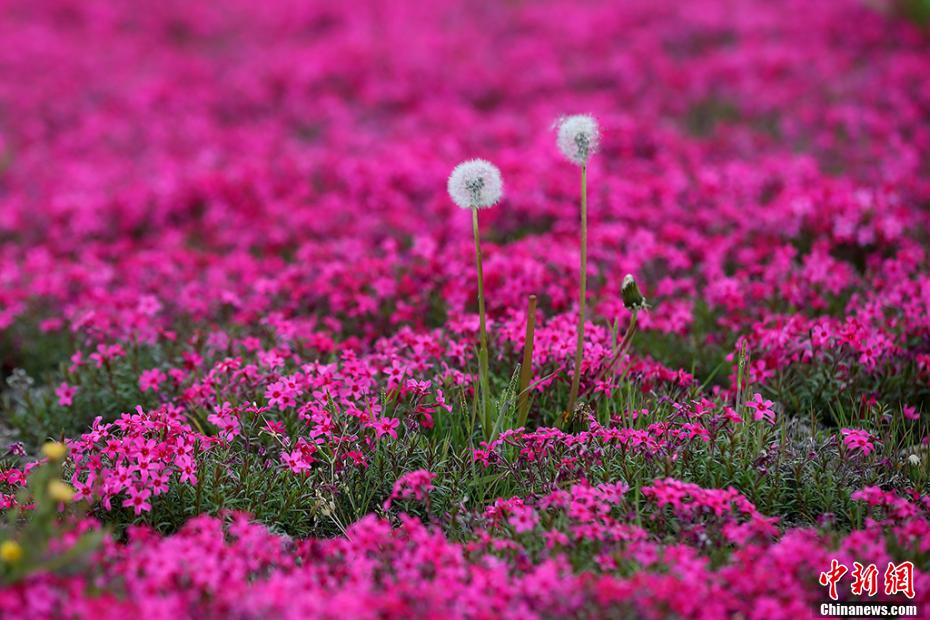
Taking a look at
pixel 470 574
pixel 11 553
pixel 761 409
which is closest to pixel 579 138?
pixel 761 409

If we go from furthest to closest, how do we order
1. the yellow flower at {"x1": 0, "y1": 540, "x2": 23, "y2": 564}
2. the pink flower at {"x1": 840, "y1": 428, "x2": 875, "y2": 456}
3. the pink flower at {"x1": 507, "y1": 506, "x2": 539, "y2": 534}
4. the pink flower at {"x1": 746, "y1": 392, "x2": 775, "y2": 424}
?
the pink flower at {"x1": 746, "y1": 392, "x2": 775, "y2": 424} < the pink flower at {"x1": 840, "y1": 428, "x2": 875, "y2": 456} < the pink flower at {"x1": 507, "y1": 506, "x2": 539, "y2": 534} < the yellow flower at {"x1": 0, "y1": 540, "x2": 23, "y2": 564}

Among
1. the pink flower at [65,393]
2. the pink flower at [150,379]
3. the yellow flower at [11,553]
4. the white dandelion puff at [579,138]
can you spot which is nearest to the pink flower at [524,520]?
the white dandelion puff at [579,138]

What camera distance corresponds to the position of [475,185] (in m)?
3.67

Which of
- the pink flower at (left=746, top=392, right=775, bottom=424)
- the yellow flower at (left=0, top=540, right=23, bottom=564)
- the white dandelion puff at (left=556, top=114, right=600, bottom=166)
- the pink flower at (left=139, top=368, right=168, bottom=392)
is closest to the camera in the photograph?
the yellow flower at (left=0, top=540, right=23, bottom=564)

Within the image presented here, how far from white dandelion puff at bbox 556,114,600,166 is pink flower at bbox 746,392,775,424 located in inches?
55.2

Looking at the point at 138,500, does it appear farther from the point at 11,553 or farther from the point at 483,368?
the point at 483,368

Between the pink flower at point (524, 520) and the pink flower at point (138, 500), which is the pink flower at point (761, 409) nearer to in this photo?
the pink flower at point (524, 520)

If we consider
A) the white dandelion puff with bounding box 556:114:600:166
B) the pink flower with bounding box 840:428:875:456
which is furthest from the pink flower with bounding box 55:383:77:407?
the pink flower with bounding box 840:428:875:456

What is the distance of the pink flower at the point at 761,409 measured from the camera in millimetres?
3938

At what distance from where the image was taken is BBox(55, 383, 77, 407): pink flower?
4.68 m

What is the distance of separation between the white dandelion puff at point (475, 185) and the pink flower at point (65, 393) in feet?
8.35

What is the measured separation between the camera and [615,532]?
335 cm

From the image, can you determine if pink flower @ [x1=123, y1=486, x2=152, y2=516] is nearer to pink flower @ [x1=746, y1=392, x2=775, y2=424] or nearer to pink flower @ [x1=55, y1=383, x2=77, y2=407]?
pink flower @ [x1=55, y1=383, x2=77, y2=407]

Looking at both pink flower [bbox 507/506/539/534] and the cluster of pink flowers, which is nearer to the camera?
the cluster of pink flowers
